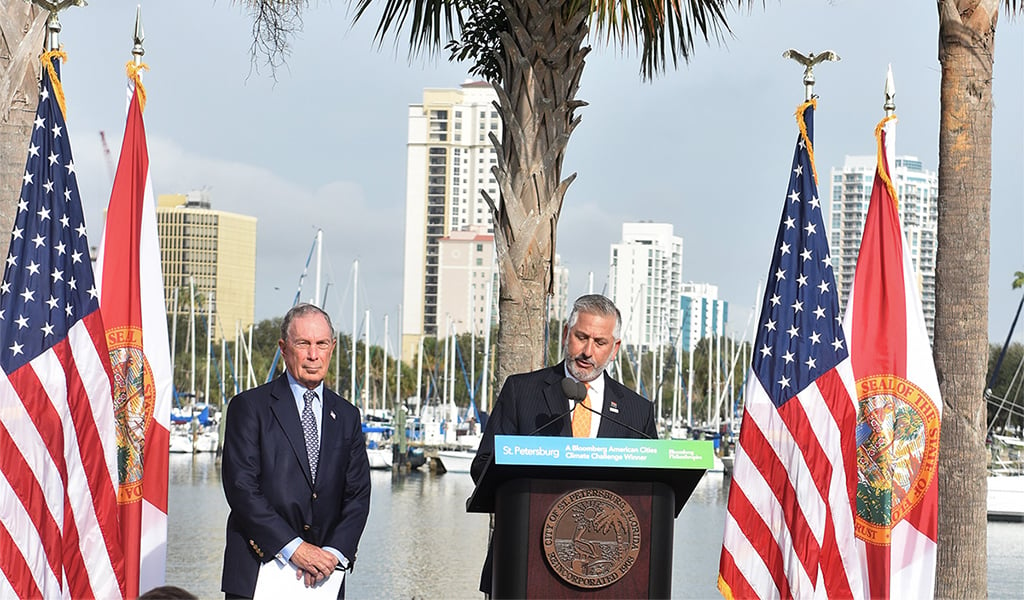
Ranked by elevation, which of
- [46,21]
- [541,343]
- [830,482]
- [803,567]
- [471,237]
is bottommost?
[803,567]

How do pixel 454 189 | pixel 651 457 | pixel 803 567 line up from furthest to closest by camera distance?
1. pixel 454 189
2. pixel 803 567
3. pixel 651 457

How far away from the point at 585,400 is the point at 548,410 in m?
0.19

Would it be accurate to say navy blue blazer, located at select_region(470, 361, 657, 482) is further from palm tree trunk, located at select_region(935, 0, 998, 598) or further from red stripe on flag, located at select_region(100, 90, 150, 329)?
palm tree trunk, located at select_region(935, 0, 998, 598)

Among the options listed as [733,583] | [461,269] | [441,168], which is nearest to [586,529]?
[733,583]

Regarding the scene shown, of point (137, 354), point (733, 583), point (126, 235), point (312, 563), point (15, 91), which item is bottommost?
point (733, 583)

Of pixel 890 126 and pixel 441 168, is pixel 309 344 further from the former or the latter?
pixel 441 168

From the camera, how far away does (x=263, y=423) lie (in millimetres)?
5738

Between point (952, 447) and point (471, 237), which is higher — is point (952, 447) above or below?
below

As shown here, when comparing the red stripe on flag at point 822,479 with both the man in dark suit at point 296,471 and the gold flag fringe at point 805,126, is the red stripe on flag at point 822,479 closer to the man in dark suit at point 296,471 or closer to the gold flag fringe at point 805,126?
the gold flag fringe at point 805,126

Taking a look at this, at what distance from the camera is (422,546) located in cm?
3100

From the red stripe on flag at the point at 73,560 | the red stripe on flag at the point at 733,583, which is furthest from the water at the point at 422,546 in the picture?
the red stripe on flag at the point at 733,583

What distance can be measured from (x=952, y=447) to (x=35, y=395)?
5.50 metres

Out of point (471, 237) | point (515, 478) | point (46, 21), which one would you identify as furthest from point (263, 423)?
point (471, 237)

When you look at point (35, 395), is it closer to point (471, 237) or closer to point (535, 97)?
point (535, 97)
